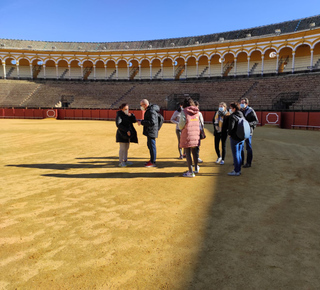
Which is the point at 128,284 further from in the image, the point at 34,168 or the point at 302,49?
the point at 302,49

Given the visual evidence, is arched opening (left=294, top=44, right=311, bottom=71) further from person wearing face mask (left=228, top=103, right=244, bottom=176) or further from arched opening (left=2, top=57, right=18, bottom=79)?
arched opening (left=2, top=57, right=18, bottom=79)

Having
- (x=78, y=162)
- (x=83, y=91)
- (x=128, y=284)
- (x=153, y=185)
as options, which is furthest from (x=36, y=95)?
(x=128, y=284)

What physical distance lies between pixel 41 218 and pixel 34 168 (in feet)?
10.2

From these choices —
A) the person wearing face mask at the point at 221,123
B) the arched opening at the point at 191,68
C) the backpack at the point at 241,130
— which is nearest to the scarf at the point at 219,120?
the person wearing face mask at the point at 221,123

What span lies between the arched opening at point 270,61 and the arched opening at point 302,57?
2712 mm

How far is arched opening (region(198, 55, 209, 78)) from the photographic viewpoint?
39.9 metres

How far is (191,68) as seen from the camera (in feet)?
138

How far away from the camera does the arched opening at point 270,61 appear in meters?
34.7

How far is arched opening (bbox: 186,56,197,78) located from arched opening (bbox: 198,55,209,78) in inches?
33.2

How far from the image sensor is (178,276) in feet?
7.24

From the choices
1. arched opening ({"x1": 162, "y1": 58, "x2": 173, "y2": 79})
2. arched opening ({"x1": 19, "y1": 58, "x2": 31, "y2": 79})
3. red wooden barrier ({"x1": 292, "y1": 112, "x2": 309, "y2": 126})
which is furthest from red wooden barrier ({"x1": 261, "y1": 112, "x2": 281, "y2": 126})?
arched opening ({"x1": 19, "y1": 58, "x2": 31, "y2": 79})

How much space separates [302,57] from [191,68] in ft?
53.3

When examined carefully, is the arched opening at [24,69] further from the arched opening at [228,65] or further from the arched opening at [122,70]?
the arched opening at [228,65]

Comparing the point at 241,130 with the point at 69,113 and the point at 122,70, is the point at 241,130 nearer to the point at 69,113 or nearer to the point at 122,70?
the point at 69,113
